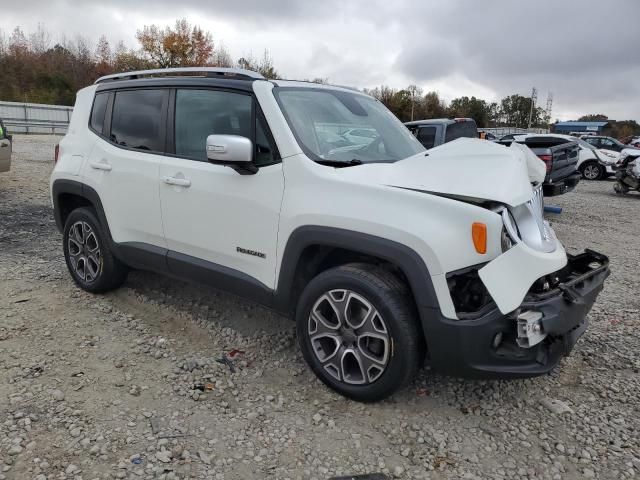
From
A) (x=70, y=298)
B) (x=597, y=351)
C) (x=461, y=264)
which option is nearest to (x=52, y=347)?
(x=70, y=298)

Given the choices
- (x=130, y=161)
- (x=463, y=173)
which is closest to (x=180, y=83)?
(x=130, y=161)

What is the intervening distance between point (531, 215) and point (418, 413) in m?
1.30

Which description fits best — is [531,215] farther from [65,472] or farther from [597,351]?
[65,472]

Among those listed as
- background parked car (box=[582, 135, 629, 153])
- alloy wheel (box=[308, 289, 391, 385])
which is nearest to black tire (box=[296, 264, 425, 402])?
alloy wheel (box=[308, 289, 391, 385])

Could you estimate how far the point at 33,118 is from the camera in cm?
2861

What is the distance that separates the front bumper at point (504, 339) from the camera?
8.41 ft

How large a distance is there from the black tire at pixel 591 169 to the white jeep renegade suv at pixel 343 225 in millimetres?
15857

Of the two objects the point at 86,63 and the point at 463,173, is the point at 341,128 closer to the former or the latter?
the point at 463,173

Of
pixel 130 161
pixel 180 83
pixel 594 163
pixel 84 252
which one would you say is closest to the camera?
pixel 180 83

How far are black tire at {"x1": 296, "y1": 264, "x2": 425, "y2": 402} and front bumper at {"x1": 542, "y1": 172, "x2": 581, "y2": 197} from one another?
6463mm

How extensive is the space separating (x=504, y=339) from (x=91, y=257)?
351cm

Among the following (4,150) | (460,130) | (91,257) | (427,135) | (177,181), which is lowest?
(91,257)

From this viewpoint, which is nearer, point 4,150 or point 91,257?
point 91,257

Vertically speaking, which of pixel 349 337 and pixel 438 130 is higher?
pixel 438 130
